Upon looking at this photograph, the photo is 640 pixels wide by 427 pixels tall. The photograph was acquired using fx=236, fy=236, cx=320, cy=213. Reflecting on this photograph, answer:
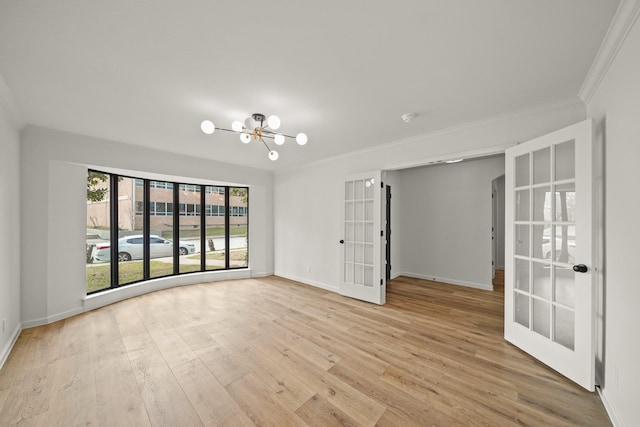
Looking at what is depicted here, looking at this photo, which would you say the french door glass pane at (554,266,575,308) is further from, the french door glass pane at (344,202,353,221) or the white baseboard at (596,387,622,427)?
the french door glass pane at (344,202,353,221)

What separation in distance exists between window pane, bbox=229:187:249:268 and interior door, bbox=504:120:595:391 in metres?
4.81

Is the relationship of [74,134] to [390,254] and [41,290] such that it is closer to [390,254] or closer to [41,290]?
[41,290]

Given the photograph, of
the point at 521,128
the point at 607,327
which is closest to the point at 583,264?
the point at 607,327

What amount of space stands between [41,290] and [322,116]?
13.8 feet

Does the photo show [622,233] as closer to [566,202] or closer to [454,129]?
[566,202]

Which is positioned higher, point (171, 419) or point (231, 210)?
point (231, 210)

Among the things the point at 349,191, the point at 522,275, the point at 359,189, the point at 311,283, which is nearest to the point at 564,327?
the point at 522,275

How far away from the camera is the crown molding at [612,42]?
4.29 feet

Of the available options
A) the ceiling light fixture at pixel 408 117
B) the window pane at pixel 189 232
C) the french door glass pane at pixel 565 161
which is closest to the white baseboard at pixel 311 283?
the window pane at pixel 189 232

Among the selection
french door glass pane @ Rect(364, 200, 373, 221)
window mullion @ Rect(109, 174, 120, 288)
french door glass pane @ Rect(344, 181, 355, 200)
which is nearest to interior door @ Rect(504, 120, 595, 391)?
french door glass pane @ Rect(364, 200, 373, 221)

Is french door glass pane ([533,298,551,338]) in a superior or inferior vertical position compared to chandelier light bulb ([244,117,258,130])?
inferior

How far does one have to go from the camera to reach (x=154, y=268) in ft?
15.1

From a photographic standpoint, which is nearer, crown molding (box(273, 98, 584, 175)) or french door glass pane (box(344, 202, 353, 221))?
crown molding (box(273, 98, 584, 175))

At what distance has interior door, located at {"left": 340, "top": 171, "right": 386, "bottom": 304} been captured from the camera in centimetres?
Answer: 379
